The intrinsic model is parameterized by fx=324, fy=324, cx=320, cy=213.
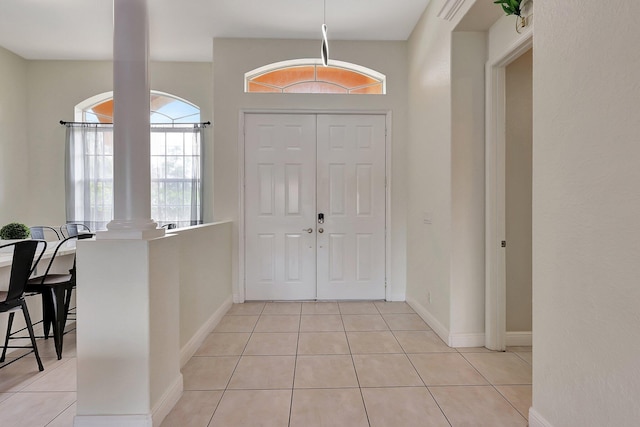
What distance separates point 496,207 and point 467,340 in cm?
115

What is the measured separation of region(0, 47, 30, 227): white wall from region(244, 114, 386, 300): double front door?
3.31m

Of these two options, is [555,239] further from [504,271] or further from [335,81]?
[335,81]

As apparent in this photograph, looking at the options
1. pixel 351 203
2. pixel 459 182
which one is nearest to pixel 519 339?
pixel 459 182

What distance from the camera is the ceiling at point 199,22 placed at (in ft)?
11.1

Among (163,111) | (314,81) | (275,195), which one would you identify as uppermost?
(314,81)

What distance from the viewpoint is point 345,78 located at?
13.8 ft

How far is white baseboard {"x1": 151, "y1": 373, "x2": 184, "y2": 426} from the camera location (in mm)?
1735

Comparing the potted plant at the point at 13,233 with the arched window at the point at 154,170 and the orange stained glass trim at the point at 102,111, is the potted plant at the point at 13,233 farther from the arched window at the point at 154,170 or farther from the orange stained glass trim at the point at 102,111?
the orange stained glass trim at the point at 102,111

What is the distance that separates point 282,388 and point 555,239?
1808mm

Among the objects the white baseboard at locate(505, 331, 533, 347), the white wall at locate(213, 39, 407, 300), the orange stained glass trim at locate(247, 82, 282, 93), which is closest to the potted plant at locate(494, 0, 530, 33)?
the white wall at locate(213, 39, 407, 300)

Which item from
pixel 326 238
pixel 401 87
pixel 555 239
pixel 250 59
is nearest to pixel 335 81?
pixel 401 87

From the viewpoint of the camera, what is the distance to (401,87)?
407 cm

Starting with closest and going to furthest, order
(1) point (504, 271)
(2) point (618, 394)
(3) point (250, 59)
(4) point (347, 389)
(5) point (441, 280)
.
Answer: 1. (2) point (618, 394)
2. (4) point (347, 389)
3. (1) point (504, 271)
4. (5) point (441, 280)
5. (3) point (250, 59)

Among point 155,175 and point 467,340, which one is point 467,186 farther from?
point 155,175
